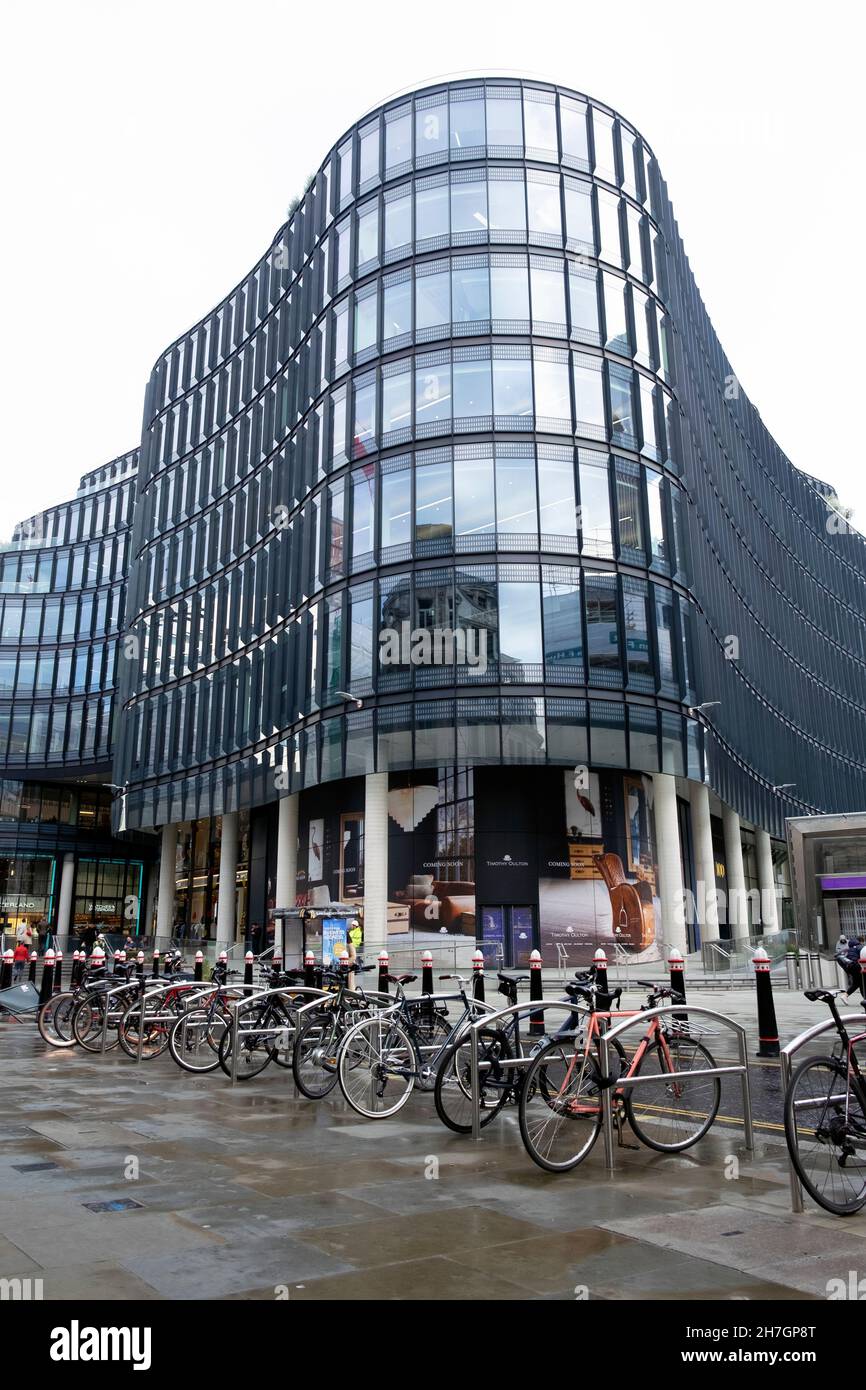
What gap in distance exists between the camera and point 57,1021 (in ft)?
52.3

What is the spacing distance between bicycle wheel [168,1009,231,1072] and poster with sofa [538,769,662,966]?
78.1ft

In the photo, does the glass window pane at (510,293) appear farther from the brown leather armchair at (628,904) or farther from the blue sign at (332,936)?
the blue sign at (332,936)

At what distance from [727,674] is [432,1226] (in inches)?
1691

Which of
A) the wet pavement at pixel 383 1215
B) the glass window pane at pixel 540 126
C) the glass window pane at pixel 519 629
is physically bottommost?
the wet pavement at pixel 383 1215

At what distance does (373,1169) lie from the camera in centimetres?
704

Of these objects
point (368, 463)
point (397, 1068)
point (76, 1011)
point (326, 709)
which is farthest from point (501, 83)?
point (397, 1068)

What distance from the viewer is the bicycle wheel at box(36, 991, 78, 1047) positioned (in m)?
15.7

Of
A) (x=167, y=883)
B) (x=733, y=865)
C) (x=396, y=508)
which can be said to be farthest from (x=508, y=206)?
(x=167, y=883)

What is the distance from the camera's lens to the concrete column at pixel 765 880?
194 feet

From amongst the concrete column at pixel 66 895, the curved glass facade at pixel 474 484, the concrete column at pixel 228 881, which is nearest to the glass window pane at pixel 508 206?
the curved glass facade at pixel 474 484

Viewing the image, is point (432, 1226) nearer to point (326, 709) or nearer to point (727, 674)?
point (326, 709)

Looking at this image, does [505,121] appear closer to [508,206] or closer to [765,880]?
[508,206]

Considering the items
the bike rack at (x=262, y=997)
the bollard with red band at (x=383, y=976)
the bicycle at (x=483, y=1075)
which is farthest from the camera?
the bollard with red band at (x=383, y=976)

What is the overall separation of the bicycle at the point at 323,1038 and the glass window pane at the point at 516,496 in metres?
27.3
